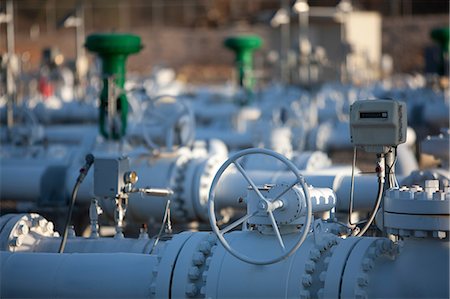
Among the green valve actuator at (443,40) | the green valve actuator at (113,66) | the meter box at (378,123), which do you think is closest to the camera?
the meter box at (378,123)

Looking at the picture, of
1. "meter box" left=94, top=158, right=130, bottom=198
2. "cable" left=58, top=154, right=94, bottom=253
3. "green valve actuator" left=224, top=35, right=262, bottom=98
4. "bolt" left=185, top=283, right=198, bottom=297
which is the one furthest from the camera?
"green valve actuator" left=224, top=35, right=262, bottom=98

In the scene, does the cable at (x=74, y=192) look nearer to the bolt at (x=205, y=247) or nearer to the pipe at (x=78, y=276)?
the pipe at (x=78, y=276)

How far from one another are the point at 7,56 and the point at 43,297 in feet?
29.5

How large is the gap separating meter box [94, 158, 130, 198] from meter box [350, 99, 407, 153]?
4.71ft

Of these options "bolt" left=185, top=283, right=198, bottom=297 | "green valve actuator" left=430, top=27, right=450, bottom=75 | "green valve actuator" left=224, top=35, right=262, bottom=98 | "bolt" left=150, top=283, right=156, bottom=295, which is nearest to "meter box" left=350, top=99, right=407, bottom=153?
"bolt" left=185, top=283, right=198, bottom=297

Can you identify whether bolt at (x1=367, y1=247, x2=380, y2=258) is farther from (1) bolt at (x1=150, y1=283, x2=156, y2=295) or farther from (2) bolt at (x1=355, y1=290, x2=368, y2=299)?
(1) bolt at (x1=150, y1=283, x2=156, y2=295)

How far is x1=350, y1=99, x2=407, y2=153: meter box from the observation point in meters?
4.70

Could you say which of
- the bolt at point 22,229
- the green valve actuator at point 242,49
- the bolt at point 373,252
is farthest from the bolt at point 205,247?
the green valve actuator at point 242,49

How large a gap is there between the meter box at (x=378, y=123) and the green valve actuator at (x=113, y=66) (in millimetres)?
4521

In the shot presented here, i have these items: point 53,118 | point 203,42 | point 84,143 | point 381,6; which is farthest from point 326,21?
point 84,143

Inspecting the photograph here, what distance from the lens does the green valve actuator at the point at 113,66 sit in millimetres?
9164

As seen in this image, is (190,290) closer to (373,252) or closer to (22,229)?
(373,252)

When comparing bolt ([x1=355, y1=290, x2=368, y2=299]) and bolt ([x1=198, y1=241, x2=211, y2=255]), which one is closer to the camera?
bolt ([x1=355, y1=290, x2=368, y2=299])

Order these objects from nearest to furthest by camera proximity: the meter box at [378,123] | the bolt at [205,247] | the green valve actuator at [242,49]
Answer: the bolt at [205,247] → the meter box at [378,123] → the green valve actuator at [242,49]
